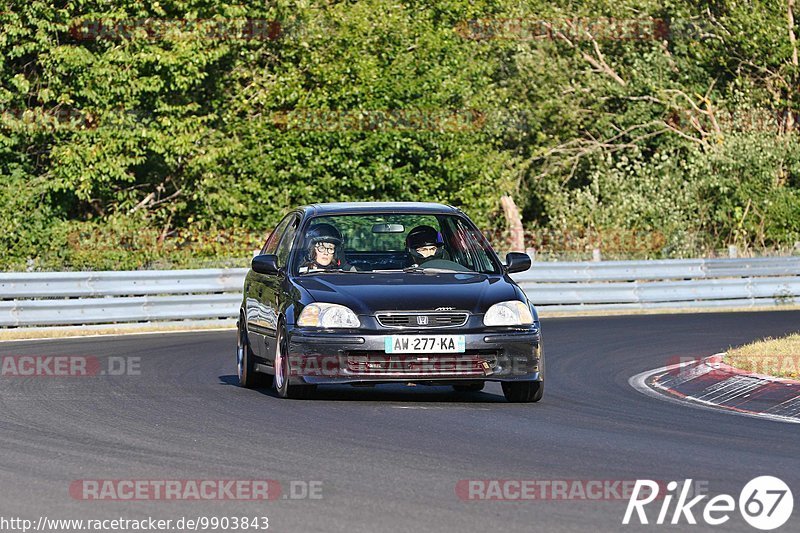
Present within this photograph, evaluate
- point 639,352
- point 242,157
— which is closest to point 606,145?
point 242,157

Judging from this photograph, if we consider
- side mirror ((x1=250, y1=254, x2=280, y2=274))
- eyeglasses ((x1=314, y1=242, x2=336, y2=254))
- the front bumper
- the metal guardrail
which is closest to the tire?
side mirror ((x1=250, y1=254, x2=280, y2=274))

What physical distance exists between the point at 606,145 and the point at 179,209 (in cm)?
1593

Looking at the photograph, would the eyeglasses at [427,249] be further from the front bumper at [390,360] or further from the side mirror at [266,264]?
the front bumper at [390,360]

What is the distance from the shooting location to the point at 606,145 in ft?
156

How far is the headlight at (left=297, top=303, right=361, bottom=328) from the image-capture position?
12180mm

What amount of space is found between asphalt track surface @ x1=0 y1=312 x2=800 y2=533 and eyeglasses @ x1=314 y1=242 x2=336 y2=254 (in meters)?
1.19

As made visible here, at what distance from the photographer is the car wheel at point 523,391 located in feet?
41.7

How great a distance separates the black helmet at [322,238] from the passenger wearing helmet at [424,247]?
649 mm

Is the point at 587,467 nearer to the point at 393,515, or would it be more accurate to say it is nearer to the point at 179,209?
the point at 393,515

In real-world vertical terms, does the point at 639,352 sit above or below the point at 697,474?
below

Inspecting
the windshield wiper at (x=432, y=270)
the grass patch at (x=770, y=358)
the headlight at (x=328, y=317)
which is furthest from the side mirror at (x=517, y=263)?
the grass patch at (x=770, y=358)

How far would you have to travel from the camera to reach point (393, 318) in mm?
12156

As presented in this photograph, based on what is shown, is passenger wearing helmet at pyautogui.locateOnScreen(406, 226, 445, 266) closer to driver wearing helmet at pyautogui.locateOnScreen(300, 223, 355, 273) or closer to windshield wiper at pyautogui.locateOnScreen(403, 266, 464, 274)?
windshield wiper at pyautogui.locateOnScreen(403, 266, 464, 274)

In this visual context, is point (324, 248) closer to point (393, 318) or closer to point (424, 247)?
point (424, 247)
